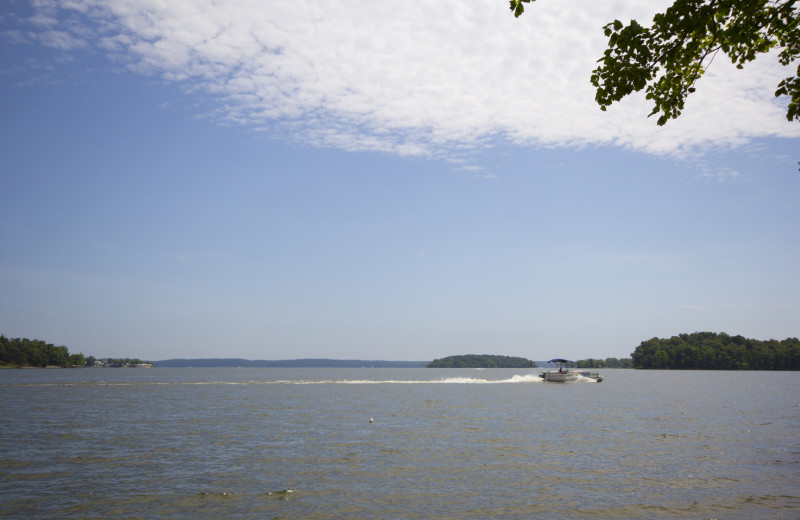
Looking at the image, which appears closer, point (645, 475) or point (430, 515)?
point (430, 515)

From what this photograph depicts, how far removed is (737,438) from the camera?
3378 cm

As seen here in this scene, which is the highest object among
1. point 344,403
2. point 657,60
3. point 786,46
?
point 786,46

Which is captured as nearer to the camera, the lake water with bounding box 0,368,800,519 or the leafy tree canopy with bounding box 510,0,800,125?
the leafy tree canopy with bounding box 510,0,800,125

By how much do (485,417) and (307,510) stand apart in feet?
97.8

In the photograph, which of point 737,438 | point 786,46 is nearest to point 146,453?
point 786,46

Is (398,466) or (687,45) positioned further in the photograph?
(398,466)

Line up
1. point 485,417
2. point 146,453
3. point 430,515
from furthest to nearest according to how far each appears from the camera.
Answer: point 485,417 → point 146,453 → point 430,515

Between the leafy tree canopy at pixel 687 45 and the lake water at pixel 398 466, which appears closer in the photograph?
the leafy tree canopy at pixel 687 45

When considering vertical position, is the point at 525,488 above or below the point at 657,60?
below

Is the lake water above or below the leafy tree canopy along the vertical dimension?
below

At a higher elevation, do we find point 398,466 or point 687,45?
point 687,45

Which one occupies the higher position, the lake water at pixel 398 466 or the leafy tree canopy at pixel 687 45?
the leafy tree canopy at pixel 687 45

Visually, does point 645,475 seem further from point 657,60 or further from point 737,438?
point 657,60

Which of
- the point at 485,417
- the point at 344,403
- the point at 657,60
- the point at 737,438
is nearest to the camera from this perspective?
the point at 657,60
